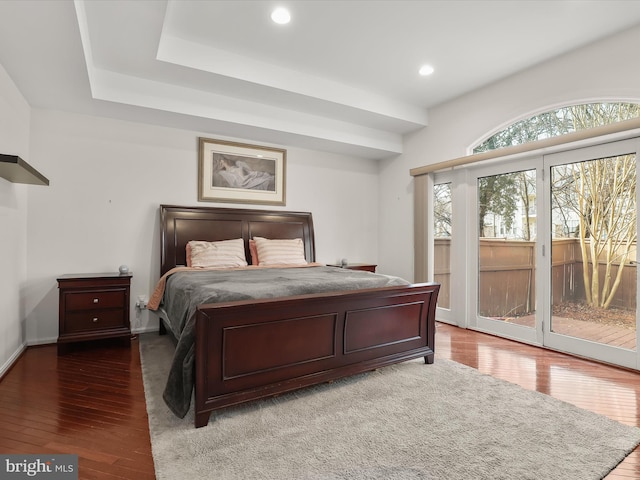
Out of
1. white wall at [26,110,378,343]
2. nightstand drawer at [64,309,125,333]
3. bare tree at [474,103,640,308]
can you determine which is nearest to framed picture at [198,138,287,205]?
white wall at [26,110,378,343]

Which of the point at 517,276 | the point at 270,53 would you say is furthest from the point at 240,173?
the point at 517,276

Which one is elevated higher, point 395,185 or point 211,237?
point 395,185

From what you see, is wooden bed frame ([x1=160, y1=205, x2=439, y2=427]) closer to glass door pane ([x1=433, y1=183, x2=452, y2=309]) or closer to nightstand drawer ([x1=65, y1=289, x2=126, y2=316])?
glass door pane ([x1=433, y1=183, x2=452, y2=309])

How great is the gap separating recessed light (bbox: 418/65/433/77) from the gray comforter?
7.81 feet

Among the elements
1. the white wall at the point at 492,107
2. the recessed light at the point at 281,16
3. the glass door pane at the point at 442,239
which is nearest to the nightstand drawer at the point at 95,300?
the recessed light at the point at 281,16

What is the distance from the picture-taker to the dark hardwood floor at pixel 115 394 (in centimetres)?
178

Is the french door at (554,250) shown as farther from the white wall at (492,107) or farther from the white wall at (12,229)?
the white wall at (12,229)

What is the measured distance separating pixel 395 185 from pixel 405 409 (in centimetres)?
390

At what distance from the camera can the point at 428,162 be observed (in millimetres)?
4891

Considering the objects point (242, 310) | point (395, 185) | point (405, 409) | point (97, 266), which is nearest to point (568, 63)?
point (395, 185)

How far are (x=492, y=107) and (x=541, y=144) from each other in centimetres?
87

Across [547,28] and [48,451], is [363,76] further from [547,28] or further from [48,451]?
[48,451]

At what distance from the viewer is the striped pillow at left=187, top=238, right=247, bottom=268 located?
12.7 feet

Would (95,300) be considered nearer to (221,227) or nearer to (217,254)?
(217,254)
